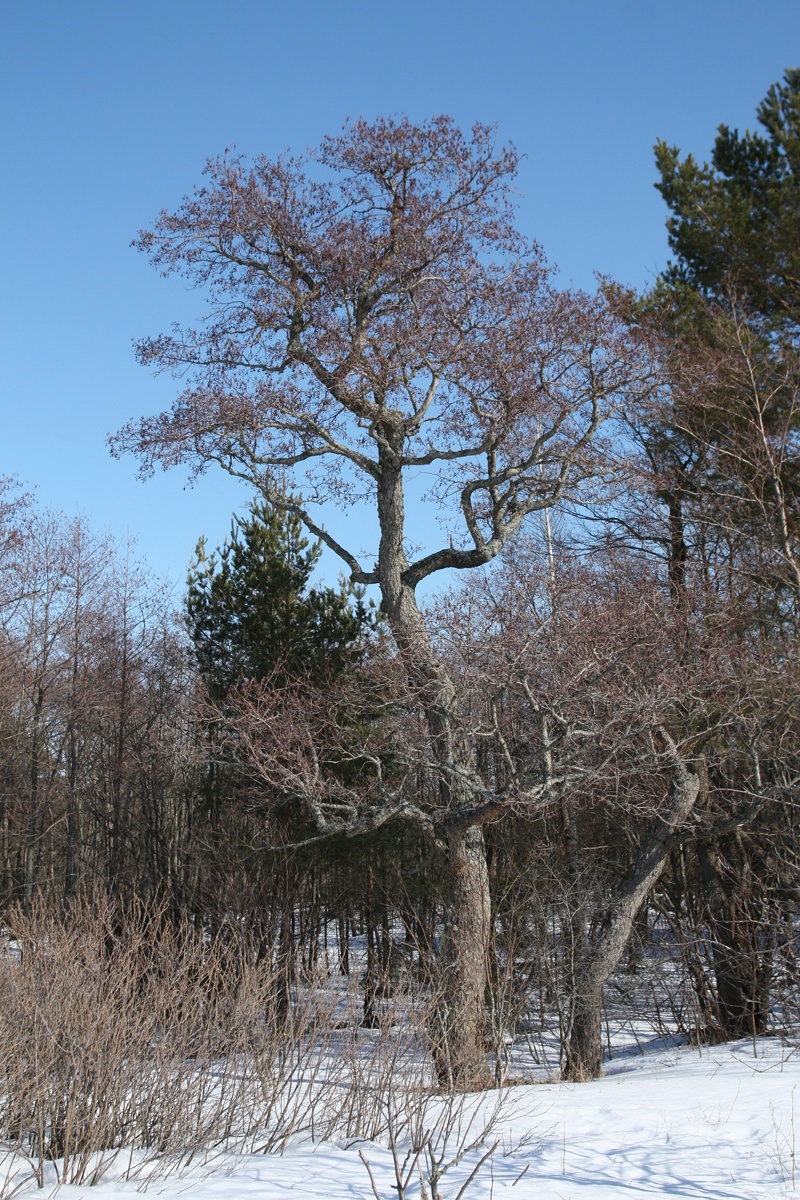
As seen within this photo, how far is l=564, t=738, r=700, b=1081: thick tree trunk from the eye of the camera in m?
13.3

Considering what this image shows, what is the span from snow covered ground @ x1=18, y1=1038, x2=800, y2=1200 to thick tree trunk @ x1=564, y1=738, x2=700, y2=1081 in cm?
333

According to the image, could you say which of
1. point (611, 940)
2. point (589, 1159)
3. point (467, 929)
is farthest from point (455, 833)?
point (589, 1159)

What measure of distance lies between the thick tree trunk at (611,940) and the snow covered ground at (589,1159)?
3.33m

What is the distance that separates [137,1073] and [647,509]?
1337 centimetres

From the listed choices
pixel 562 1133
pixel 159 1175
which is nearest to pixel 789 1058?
pixel 562 1133

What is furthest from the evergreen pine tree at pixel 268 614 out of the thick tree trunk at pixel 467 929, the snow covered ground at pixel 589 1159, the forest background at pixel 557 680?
the snow covered ground at pixel 589 1159

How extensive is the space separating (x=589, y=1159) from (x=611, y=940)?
667 centimetres

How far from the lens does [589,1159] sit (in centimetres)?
719

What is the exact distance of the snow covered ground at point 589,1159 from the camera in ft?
19.9

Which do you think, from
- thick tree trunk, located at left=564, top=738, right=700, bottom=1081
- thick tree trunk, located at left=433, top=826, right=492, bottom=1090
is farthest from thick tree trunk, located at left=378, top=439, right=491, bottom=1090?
thick tree trunk, located at left=564, top=738, right=700, bottom=1081

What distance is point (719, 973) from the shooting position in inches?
553

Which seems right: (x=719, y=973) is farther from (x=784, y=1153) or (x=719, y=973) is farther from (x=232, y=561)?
(x=232, y=561)

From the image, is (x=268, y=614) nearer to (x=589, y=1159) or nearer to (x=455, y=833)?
(x=455, y=833)

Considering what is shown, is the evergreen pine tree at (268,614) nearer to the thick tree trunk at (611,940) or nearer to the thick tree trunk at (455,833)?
the thick tree trunk at (455,833)
